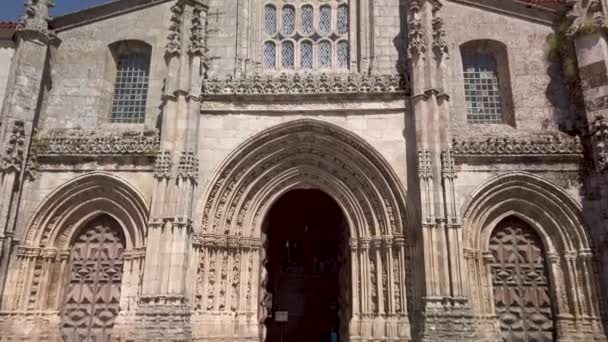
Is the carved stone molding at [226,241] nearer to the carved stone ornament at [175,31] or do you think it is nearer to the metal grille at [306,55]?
the carved stone ornament at [175,31]

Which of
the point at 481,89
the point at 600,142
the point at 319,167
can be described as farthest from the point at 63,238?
the point at 600,142

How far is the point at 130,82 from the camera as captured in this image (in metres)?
14.5

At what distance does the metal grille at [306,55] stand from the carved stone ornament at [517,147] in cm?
469

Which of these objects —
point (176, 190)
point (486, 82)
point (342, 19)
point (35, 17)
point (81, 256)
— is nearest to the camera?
point (176, 190)

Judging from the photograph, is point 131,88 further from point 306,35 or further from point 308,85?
point 308,85

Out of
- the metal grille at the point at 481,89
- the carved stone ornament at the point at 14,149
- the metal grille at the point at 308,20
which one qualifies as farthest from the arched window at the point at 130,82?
the metal grille at the point at 481,89

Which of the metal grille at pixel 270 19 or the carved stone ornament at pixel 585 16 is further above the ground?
the metal grille at pixel 270 19

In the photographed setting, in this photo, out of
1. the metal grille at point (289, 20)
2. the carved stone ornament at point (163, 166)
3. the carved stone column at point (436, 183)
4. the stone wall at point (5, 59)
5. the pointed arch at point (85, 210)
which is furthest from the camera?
the metal grille at point (289, 20)

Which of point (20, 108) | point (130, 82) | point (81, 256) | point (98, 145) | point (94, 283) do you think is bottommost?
point (94, 283)

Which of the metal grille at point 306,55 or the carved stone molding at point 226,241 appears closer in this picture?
the carved stone molding at point 226,241

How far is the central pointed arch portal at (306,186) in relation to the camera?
1162 cm

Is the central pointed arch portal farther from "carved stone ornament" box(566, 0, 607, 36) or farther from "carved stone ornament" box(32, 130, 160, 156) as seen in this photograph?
"carved stone ornament" box(566, 0, 607, 36)

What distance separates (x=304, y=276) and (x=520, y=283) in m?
6.03

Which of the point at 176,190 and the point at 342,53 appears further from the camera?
the point at 342,53
